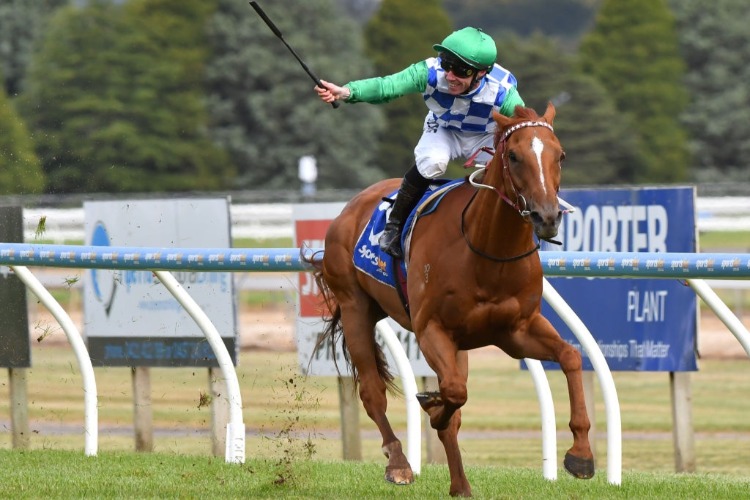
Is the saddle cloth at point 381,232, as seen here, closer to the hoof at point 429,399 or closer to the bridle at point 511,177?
the bridle at point 511,177

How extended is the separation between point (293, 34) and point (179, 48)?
11.4 ft

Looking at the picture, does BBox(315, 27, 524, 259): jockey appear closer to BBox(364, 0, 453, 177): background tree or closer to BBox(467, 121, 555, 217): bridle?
BBox(467, 121, 555, 217): bridle

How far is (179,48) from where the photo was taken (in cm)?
4588

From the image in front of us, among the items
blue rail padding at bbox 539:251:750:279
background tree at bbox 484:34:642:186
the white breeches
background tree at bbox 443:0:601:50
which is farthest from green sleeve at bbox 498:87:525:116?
background tree at bbox 443:0:601:50

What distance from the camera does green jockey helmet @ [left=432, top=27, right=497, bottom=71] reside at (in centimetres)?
603

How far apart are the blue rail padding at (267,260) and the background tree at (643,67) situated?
41.0 meters

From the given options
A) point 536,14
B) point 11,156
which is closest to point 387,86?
point 11,156

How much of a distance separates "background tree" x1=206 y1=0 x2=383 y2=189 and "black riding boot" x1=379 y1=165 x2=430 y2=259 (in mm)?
36758

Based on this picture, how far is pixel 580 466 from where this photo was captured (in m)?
5.59

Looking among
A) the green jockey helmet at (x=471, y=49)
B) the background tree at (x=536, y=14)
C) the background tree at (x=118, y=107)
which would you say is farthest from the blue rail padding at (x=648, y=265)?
the background tree at (x=536, y=14)

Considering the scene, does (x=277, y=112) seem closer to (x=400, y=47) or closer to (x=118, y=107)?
(x=400, y=47)

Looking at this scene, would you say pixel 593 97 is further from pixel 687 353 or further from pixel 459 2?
pixel 459 2

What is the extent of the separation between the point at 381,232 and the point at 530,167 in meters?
1.29

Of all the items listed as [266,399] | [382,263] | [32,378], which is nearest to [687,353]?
[382,263]
